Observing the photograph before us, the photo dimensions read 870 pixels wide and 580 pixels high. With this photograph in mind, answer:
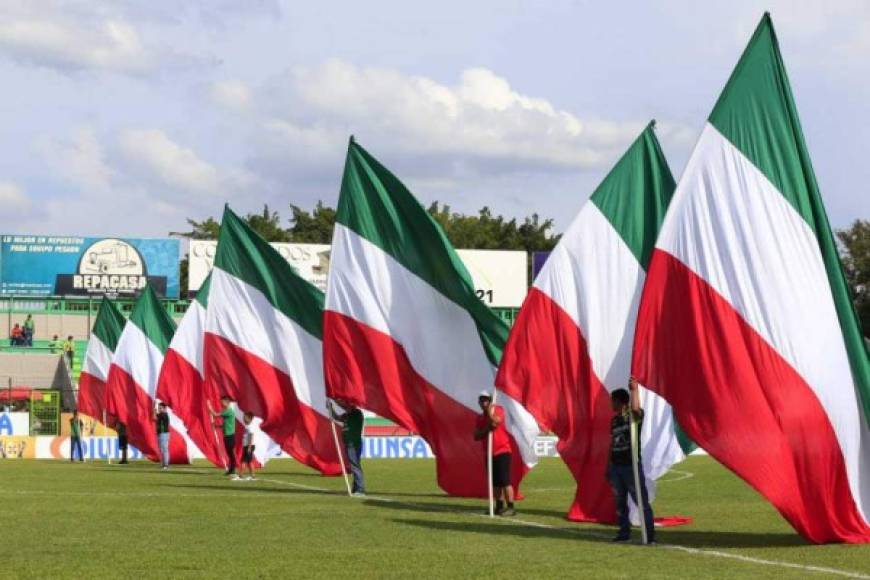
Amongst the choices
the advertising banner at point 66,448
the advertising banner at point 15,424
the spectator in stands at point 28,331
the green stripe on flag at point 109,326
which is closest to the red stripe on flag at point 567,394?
the green stripe on flag at point 109,326

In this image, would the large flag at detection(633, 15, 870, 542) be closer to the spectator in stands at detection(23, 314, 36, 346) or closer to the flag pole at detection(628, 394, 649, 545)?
the flag pole at detection(628, 394, 649, 545)

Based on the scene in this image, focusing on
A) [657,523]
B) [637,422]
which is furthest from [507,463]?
[637,422]

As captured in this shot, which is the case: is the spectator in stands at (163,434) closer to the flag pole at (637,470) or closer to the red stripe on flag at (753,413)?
the flag pole at (637,470)

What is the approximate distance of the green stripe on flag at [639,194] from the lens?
2175 centimetres

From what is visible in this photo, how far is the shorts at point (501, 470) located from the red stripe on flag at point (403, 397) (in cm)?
119

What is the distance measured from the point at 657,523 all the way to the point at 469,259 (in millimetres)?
74315

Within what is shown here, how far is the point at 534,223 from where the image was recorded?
125 metres

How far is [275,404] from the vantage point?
32.1 meters

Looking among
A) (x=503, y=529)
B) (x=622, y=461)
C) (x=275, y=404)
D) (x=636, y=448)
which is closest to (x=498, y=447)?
(x=503, y=529)

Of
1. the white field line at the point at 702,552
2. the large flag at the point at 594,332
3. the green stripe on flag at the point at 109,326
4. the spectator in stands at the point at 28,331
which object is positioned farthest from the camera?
the spectator in stands at the point at 28,331

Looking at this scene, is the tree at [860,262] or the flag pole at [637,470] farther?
the tree at [860,262]

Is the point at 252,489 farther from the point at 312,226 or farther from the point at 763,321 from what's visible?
the point at 312,226

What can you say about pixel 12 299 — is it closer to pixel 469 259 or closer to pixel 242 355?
pixel 469 259

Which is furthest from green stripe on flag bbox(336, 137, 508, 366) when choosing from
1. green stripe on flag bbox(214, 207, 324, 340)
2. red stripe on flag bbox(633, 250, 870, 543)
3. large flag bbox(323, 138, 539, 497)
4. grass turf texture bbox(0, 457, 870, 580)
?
red stripe on flag bbox(633, 250, 870, 543)
